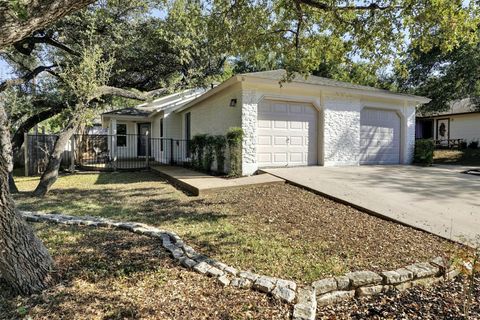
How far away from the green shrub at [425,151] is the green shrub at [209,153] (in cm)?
874

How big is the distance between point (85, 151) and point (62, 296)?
15732 mm

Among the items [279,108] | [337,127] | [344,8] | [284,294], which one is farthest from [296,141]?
[284,294]

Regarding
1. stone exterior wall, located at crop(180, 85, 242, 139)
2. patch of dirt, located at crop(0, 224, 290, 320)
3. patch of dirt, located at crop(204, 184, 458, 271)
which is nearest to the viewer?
patch of dirt, located at crop(0, 224, 290, 320)

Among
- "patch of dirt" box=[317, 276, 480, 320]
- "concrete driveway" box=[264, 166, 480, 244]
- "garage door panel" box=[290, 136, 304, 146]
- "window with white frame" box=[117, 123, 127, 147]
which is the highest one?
"window with white frame" box=[117, 123, 127, 147]

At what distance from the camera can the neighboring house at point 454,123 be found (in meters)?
20.4

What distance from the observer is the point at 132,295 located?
269 cm

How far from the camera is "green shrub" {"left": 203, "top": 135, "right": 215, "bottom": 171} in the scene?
33.7 feet

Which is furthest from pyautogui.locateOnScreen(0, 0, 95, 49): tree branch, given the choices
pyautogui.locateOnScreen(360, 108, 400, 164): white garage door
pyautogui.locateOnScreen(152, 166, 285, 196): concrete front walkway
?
pyautogui.locateOnScreen(360, 108, 400, 164): white garage door

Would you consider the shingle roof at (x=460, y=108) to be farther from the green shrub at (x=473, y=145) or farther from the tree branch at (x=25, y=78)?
the tree branch at (x=25, y=78)

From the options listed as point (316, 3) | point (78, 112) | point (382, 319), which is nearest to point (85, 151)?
point (78, 112)

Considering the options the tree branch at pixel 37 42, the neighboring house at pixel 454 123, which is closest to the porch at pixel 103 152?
the tree branch at pixel 37 42

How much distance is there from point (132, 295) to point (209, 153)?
7.89m

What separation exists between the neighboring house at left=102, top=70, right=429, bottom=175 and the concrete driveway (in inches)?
50.5

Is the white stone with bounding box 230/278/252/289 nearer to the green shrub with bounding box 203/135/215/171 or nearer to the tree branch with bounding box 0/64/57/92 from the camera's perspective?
the green shrub with bounding box 203/135/215/171
